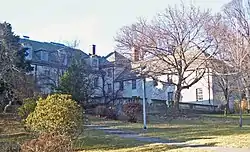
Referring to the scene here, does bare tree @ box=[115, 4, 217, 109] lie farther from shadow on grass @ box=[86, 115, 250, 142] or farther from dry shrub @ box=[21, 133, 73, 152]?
dry shrub @ box=[21, 133, 73, 152]

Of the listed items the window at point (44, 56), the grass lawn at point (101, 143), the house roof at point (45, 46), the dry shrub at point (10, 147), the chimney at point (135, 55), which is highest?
the house roof at point (45, 46)

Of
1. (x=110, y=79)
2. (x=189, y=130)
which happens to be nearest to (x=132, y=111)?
(x=189, y=130)

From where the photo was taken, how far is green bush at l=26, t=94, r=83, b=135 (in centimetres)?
1575

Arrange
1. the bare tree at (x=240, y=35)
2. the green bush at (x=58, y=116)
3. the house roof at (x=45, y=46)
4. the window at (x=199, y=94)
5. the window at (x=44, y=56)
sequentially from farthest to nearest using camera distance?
the house roof at (x=45, y=46) < the window at (x=199, y=94) < the window at (x=44, y=56) < the bare tree at (x=240, y=35) < the green bush at (x=58, y=116)

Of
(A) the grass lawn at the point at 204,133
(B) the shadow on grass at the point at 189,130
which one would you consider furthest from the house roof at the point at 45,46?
(A) the grass lawn at the point at 204,133

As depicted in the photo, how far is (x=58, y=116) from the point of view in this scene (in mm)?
15828

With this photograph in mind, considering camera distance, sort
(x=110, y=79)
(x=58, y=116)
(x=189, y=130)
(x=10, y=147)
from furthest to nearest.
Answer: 1. (x=110, y=79)
2. (x=189, y=130)
3. (x=10, y=147)
4. (x=58, y=116)

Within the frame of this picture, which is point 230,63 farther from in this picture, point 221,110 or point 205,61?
point 221,110

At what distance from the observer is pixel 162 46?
133ft

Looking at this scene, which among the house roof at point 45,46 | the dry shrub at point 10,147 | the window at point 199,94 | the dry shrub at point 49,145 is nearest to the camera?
the dry shrub at point 49,145

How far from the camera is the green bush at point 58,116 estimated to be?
51.7ft

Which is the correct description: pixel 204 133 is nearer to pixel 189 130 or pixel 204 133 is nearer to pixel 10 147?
pixel 189 130

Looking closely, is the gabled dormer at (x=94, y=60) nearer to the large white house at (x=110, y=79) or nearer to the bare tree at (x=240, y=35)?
the large white house at (x=110, y=79)

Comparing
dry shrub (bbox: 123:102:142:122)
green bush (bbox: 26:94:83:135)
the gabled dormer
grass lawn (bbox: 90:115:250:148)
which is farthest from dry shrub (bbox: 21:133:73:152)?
the gabled dormer
